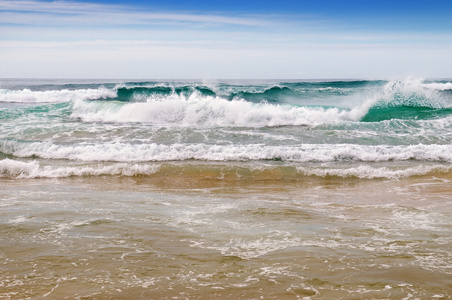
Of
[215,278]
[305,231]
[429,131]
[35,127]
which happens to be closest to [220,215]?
[305,231]

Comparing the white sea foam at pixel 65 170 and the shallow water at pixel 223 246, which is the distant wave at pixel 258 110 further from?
the shallow water at pixel 223 246

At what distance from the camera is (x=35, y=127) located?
15.9 meters

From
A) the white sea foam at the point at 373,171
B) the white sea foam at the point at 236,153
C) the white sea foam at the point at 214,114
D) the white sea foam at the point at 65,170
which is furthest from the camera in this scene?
the white sea foam at the point at 214,114

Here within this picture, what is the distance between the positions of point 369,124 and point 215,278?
14.3 meters

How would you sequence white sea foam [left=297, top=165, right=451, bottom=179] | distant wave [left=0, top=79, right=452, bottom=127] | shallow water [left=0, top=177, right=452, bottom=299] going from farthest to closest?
distant wave [left=0, top=79, right=452, bottom=127] < white sea foam [left=297, top=165, right=451, bottom=179] < shallow water [left=0, top=177, right=452, bottom=299]

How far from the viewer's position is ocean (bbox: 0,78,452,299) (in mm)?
3268

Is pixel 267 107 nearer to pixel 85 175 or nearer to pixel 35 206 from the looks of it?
pixel 85 175

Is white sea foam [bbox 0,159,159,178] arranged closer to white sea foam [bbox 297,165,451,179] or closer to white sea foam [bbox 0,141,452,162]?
white sea foam [bbox 0,141,452,162]

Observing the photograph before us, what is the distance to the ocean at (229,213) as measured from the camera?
327 centimetres

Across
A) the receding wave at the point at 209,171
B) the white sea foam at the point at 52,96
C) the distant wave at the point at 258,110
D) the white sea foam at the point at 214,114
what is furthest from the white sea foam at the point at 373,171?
the white sea foam at the point at 52,96

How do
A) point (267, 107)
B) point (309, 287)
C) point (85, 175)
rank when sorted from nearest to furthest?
point (309, 287) → point (85, 175) → point (267, 107)

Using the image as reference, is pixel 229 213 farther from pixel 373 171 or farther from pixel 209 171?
pixel 373 171

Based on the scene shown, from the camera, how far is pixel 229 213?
5.80 metres

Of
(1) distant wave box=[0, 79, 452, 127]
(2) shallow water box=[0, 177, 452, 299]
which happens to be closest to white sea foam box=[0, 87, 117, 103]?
(1) distant wave box=[0, 79, 452, 127]
